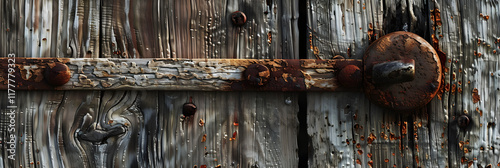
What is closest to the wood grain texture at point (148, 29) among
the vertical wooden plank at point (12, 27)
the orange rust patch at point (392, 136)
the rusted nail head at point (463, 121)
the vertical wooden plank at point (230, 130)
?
the vertical wooden plank at point (12, 27)

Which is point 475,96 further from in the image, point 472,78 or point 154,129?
point 154,129

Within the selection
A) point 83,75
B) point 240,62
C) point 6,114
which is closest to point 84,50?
point 83,75

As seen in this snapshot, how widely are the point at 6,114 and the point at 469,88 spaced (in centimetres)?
108

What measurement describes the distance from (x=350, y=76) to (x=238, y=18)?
288 millimetres

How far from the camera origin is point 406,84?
36.8 inches

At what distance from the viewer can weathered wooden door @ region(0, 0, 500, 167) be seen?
3.18ft

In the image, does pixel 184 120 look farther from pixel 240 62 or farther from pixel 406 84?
pixel 406 84

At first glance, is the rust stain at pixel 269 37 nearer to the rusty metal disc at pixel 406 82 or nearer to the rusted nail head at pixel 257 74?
the rusted nail head at pixel 257 74

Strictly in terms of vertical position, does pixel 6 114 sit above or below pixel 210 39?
below

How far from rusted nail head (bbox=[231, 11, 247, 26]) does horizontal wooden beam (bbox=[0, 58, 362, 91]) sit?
0.32 ft

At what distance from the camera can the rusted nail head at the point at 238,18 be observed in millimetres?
975

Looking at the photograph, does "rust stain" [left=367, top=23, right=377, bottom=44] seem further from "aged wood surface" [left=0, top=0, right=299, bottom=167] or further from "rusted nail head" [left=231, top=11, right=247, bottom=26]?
"rusted nail head" [left=231, top=11, right=247, bottom=26]

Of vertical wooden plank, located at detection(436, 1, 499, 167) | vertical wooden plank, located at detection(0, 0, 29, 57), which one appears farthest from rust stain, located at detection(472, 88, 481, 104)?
vertical wooden plank, located at detection(0, 0, 29, 57)

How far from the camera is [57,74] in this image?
2.99ft
